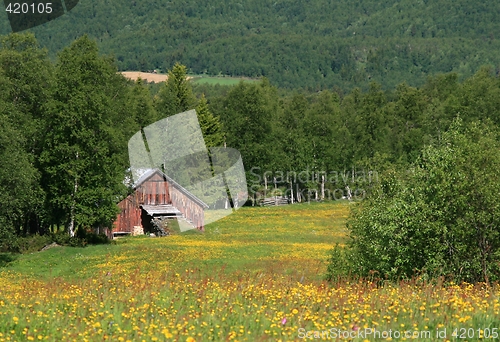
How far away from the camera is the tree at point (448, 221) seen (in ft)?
66.3

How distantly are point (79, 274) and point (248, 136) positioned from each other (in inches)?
2226

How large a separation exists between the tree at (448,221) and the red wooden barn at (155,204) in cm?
4107

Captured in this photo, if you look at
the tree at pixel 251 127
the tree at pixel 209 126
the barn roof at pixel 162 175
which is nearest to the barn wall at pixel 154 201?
the barn roof at pixel 162 175

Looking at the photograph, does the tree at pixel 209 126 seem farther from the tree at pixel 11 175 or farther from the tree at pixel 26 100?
the tree at pixel 11 175

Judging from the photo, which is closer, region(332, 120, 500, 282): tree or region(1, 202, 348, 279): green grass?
region(332, 120, 500, 282): tree

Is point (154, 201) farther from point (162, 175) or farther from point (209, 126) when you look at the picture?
point (209, 126)

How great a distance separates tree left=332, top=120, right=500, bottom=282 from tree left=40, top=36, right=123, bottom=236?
92.4 feet

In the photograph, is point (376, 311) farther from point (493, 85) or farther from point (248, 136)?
point (493, 85)

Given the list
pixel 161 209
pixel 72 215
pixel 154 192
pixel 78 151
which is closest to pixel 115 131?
pixel 78 151

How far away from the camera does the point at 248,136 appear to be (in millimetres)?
89375

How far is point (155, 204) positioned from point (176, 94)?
2979 cm

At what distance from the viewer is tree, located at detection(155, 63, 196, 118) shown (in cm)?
8838

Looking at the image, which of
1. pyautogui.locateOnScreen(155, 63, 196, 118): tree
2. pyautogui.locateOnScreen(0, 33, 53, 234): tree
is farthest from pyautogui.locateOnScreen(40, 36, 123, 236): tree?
pyautogui.locateOnScreen(155, 63, 196, 118): tree

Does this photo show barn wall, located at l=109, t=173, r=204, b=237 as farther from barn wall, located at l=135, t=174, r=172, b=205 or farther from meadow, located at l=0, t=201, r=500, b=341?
meadow, located at l=0, t=201, r=500, b=341
